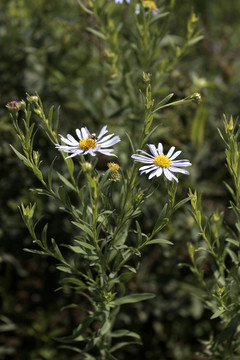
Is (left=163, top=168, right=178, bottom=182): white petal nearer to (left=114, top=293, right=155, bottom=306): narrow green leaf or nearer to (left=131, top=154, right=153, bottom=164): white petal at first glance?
(left=131, top=154, right=153, bottom=164): white petal

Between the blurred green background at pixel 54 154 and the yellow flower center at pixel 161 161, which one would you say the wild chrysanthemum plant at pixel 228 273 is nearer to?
the yellow flower center at pixel 161 161

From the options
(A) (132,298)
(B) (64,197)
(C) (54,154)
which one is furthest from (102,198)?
Answer: (C) (54,154)

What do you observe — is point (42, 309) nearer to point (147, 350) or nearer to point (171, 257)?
point (147, 350)

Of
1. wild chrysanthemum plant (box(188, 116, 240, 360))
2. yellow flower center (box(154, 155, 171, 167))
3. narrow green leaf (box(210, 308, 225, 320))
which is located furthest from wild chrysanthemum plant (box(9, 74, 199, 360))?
narrow green leaf (box(210, 308, 225, 320))

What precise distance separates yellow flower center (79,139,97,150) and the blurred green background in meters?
0.55

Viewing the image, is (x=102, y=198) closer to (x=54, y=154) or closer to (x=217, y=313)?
(x=217, y=313)

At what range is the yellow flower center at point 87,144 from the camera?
1083 mm

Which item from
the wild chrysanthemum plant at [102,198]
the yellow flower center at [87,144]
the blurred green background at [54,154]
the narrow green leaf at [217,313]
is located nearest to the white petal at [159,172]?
the wild chrysanthemum plant at [102,198]

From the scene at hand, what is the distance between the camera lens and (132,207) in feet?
3.57

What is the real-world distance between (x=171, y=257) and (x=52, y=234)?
52 cm

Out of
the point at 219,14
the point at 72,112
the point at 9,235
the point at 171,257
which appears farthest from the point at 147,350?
the point at 219,14

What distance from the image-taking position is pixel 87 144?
1.10 m

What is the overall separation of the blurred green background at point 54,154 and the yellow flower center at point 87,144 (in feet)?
1.79

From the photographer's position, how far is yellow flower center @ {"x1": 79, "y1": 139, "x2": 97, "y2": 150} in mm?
1083
